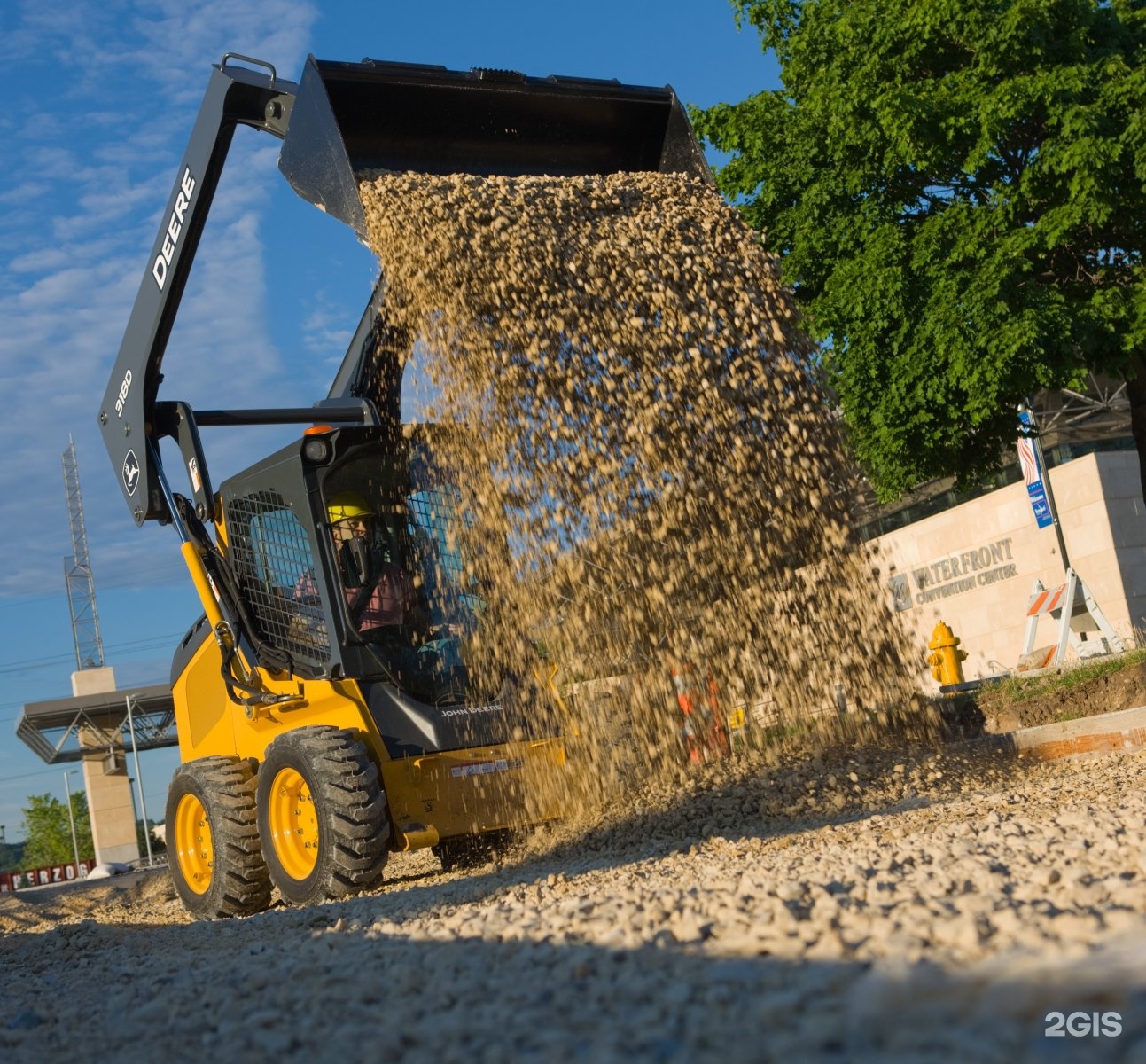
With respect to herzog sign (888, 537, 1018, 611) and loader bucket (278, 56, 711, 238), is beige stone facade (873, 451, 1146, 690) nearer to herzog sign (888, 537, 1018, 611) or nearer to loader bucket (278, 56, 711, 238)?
herzog sign (888, 537, 1018, 611)

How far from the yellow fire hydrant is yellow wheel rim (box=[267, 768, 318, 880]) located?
9.86 metres

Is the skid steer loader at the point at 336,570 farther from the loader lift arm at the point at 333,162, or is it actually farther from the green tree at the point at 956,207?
the green tree at the point at 956,207

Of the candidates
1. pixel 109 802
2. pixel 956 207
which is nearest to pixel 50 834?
pixel 109 802

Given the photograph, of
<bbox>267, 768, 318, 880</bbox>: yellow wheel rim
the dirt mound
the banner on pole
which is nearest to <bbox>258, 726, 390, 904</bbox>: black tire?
<bbox>267, 768, 318, 880</bbox>: yellow wheel rim

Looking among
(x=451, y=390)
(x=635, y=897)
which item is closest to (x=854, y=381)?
(x=451, y=390)

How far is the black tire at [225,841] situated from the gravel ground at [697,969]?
1379mm

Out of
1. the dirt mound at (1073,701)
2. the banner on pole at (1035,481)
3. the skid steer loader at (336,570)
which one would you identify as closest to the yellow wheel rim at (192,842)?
the skid steer loader at (336,570)

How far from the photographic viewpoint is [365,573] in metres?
6.52

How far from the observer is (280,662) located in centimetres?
668

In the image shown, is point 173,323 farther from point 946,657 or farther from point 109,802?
point 109,802

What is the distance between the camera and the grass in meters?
11.1

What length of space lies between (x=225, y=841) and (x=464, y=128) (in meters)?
4.41

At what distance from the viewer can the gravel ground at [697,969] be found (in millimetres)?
2232

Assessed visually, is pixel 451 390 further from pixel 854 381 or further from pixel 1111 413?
pixel 1111 413
